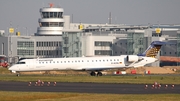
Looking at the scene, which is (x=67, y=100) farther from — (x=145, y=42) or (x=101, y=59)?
(x=145, y=42)

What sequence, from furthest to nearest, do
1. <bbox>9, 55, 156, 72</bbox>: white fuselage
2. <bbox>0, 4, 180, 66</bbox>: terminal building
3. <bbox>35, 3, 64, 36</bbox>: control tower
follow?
<bbox>35, 3, 64, 36</bbox>: control tower
<bbox>0, 4, 180, 66</bbox>: terminal building
<bbox>9, 55, 156, 72</bbox>: white fuselage

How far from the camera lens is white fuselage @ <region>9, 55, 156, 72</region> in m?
96.8

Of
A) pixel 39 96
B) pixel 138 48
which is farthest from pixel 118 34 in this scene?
pixel 39 96

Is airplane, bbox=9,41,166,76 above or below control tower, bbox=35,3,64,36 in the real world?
below

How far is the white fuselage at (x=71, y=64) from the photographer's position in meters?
96.8

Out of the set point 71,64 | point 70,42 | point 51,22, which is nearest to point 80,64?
point 71,64

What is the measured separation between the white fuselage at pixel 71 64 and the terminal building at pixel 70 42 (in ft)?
204

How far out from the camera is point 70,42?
552ft

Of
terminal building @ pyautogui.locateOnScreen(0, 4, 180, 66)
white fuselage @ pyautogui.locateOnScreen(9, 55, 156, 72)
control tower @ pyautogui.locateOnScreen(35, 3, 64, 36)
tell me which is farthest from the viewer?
control tower @ pyautogui.locateOnScreen(35, 3, 64, 36)

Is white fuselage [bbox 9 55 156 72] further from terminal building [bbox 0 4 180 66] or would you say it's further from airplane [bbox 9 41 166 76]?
terminal building [bbox 0 4 180 66]

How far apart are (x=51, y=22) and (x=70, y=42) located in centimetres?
1895

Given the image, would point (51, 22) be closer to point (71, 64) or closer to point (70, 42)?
point (70, 42)

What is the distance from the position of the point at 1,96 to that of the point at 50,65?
151 feet

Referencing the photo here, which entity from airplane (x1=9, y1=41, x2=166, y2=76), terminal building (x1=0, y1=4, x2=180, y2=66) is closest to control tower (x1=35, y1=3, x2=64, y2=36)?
terminal building (x1=0, y1=4, x2=180, y2=66)
